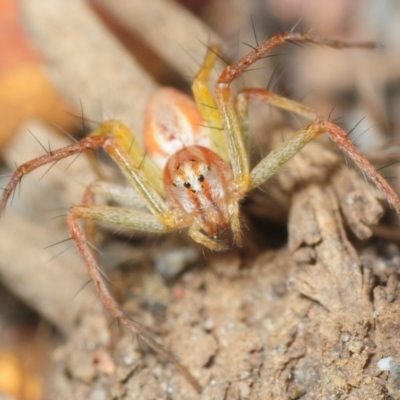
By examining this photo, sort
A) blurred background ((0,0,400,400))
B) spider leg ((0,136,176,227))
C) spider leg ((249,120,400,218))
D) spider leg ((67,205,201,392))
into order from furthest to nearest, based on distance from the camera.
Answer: blurred background ((0,0,400,400)) → spider leg ((0,136,176,227)) → spider leg ((67,205,201,392)) → spider leg ((249,120,400,218))

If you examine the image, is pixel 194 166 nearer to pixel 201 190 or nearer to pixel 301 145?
pixel 201 190

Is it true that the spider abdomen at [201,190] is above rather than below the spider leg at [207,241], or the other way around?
above

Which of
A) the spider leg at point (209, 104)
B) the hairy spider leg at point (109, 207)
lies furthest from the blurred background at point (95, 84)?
the hairy spider leg at point (109, 207)

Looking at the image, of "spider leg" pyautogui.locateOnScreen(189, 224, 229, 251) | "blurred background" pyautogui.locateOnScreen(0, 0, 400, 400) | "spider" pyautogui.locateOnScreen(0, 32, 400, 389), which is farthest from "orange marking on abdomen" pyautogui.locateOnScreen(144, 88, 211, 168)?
"spider leg" pyautogui.locateOnScreen(189, 224, 229, 251)

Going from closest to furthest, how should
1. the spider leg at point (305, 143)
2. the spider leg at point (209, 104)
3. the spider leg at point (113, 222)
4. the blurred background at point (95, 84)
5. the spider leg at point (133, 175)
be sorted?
the spider leg at point (305, 143), the spider leg at point (113, 222), the spider leg at point (133, 175), the spider leg at point (209, 104), the blurred background at point (95, 84)

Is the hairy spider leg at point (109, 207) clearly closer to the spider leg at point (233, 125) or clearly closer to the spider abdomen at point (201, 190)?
the spider abdomen at point (201, 190)

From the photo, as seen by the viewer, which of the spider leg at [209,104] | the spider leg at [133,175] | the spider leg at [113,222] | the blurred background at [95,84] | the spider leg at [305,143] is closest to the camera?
the spider leg at [305,143]

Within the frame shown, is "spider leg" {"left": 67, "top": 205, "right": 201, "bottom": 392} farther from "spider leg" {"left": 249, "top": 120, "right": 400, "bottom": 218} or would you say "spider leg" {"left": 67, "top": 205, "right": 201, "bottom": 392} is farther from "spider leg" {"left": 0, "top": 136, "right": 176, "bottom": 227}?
"spider leg" {"left": 249, "top": 120, "right": 400, "bottom": 218}
